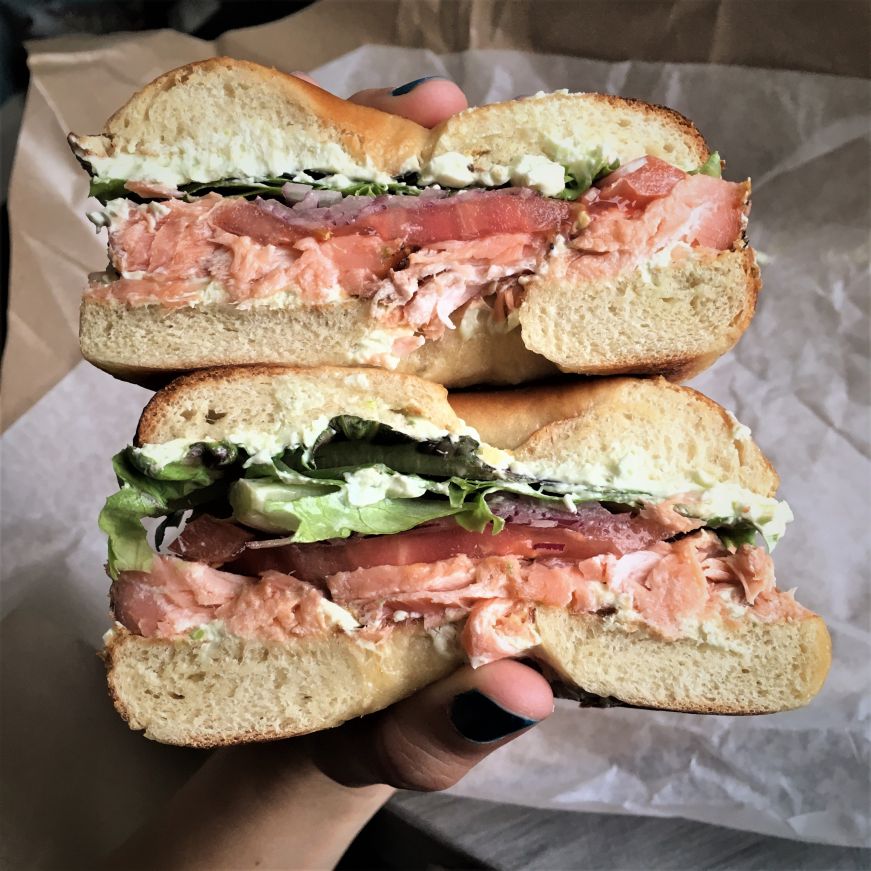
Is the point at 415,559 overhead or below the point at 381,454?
below

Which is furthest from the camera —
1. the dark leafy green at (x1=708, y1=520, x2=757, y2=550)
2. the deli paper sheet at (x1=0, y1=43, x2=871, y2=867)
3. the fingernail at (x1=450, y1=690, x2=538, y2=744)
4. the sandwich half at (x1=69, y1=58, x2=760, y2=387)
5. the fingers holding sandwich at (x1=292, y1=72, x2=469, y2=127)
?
the deli paper sheet at (x1=0, y1=43, x2=871, y2=867)

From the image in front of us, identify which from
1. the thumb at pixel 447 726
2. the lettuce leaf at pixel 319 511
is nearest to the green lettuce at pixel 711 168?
the lettuce leaf at pixel 319 511

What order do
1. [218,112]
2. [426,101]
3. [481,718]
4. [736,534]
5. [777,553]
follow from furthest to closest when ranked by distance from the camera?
[777,553], [426,101], [736,534], [218,112], [481,718]

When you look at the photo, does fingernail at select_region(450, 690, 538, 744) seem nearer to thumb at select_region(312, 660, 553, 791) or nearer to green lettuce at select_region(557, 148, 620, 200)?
thumb at select_region(312, 660, 553, 791)

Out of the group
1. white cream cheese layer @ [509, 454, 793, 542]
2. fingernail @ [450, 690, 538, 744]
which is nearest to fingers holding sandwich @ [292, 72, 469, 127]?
white cream cheese layer @ [509, 454, 793, 542]

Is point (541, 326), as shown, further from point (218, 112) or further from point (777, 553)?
point (777, 553)

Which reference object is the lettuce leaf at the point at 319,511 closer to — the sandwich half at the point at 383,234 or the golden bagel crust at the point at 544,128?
the sandwich half at the point at 383,234

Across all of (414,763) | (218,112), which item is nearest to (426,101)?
(218,112)
